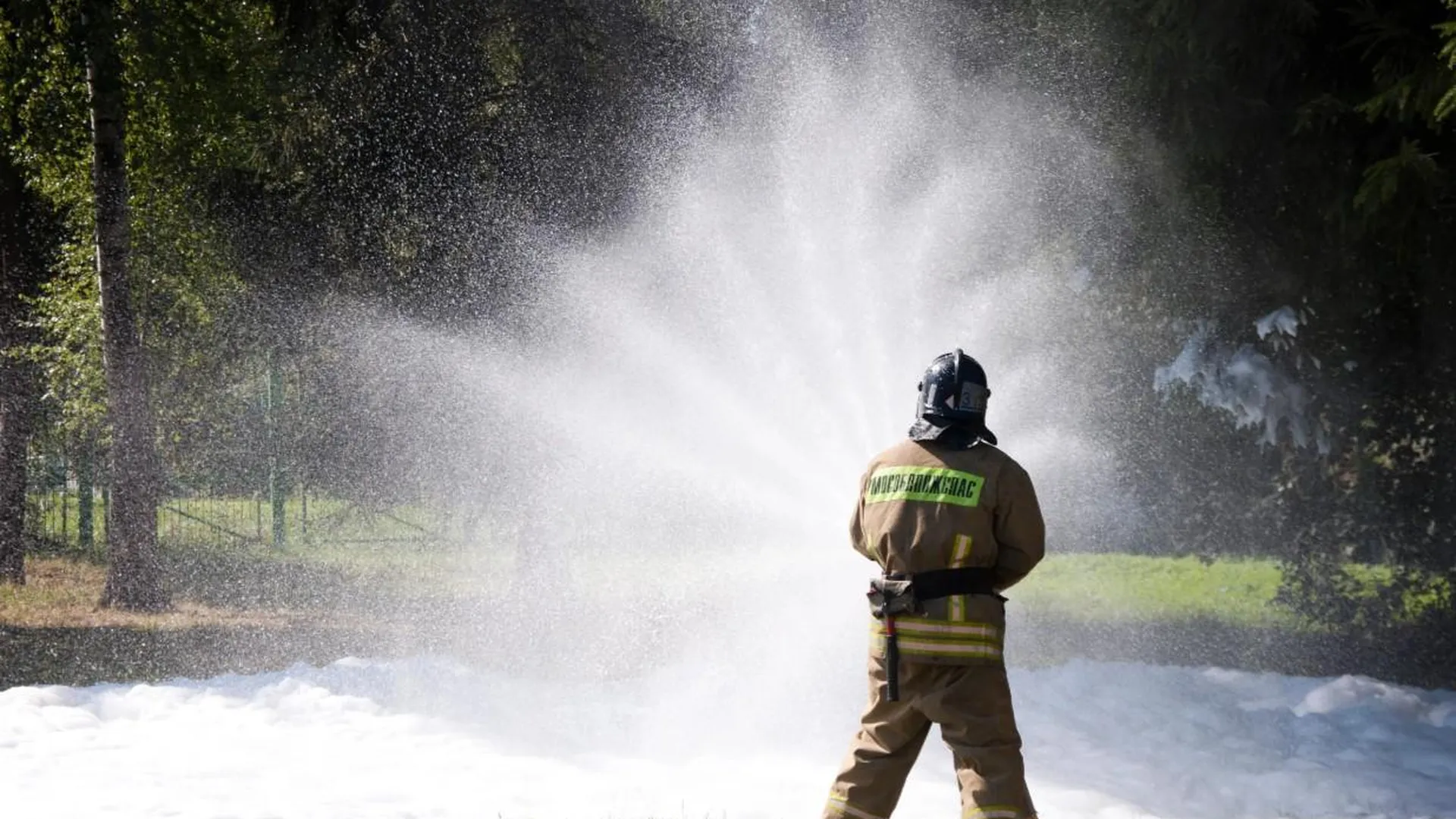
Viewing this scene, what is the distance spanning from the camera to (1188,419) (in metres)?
13.6

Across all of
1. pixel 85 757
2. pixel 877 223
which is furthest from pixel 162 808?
pixel 877 223

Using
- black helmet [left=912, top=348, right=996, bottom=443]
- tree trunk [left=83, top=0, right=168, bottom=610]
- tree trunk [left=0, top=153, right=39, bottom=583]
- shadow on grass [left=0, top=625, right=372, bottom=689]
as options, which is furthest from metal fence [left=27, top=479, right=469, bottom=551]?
black helmet [left=912, top=348, right=996, bottom=443]

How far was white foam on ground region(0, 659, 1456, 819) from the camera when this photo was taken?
21.8 ft

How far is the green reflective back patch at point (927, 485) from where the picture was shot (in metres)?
5.09

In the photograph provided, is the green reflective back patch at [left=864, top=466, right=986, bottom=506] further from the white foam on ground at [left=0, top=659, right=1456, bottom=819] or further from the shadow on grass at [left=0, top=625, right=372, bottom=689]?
the shadow on grass at [left=0, top=625, right=372, bottom=689]

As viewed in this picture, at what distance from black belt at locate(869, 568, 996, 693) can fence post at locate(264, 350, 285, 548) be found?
53.0ft

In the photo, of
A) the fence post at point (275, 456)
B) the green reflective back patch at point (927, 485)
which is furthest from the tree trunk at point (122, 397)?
the green reflective back patch at point (927, 485)

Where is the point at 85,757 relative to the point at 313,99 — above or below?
below

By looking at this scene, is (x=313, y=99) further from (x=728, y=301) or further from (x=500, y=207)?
(x=728, y=301)

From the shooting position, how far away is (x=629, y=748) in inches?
306

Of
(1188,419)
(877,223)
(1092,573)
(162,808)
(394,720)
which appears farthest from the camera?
(1092,573)

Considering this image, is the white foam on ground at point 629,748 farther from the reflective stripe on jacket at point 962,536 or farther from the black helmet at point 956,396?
the black helmet at point 956,396

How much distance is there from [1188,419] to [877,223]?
11.5 feet

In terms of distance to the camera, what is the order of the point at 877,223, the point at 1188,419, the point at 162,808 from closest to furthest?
1. the point at 162,808
2. the point at 877,223
3. the point at 1188,419
